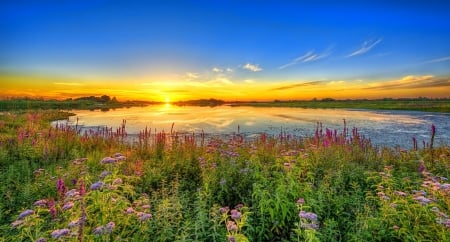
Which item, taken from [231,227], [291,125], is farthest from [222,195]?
[291,125]

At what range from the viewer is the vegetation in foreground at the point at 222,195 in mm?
3359

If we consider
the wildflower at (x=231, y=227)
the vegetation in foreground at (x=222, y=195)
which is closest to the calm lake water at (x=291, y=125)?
the vegetation in foreground at (x=222, y=195)

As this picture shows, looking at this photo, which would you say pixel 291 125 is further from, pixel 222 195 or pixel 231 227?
pixel 231 227

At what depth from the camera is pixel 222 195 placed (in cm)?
558

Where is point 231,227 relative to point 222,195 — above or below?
above

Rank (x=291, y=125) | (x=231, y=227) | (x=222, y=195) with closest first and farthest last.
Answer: (x=231, y=227), (x=222, y=195), (x=291, y=125)

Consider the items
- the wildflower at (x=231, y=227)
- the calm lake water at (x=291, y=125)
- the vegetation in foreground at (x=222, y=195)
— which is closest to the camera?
the wildflower at (x=231, y=227)

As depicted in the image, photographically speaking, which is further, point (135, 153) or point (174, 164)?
point (135, 153)

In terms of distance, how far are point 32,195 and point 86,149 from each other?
5.64 meters

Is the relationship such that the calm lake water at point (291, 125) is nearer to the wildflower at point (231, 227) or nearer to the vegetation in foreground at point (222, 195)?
the vegetation in foreground at point (222, 195)

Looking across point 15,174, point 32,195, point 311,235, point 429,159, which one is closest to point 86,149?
point 15,174

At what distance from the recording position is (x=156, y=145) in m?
9.47

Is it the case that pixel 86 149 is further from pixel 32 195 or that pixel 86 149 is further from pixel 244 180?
pixel 244 180

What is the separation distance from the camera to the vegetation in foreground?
3359 millimetres
